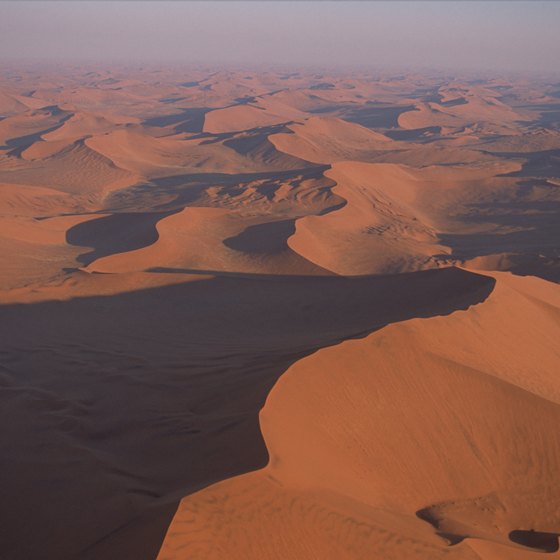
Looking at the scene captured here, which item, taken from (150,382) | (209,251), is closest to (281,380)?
(150,382)

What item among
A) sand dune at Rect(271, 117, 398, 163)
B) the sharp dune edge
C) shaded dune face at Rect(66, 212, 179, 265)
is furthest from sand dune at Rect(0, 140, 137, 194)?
sand dune at Rect(271, 117, 398, 163)

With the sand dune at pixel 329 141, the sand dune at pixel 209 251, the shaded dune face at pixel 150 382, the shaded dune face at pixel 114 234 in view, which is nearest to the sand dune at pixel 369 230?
the sand dune at pixel 209 251

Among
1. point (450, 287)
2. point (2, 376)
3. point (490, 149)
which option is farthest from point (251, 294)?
point (490, 149)

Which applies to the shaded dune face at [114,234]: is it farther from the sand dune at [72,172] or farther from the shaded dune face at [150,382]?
the sand dune at [72,172]

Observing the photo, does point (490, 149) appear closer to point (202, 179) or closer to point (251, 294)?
point (202, 179)

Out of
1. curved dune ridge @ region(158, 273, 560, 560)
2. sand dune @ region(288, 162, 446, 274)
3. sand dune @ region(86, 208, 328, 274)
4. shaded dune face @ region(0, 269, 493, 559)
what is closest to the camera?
curved dune ridge @ region(158, 273, 560, 560)

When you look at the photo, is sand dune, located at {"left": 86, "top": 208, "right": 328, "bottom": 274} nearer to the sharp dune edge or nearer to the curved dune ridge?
the sharp dune edge
